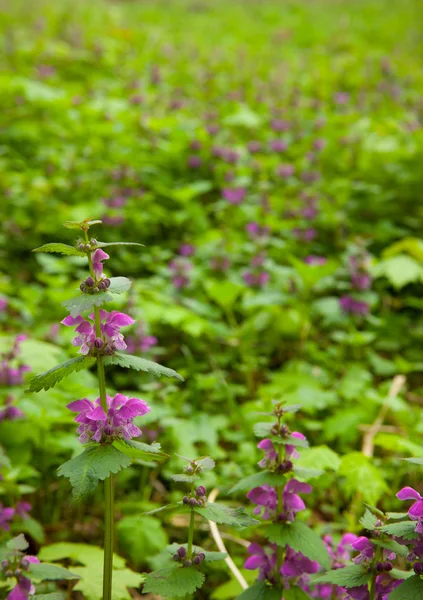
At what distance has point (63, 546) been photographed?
2031 mm

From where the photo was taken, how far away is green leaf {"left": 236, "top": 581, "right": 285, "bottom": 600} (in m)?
1.48

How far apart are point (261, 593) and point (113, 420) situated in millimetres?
630

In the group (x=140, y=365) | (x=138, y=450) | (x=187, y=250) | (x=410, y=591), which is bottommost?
(x=410, y=591)

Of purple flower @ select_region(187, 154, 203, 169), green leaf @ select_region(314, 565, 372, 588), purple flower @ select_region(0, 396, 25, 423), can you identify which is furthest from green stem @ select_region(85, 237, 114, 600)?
purple flower @ select_region(187, 154, 203, 169)

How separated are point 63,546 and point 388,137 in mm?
5158

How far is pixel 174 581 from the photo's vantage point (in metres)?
1.35

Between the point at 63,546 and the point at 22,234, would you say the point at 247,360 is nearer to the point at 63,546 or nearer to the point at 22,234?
the point at 63,546

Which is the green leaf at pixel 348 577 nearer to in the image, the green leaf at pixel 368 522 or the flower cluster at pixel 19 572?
the green leaf at pixel 368 522

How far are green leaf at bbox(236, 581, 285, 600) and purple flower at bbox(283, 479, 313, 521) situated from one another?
0.61 ft

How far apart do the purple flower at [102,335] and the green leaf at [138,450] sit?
0.74 feet

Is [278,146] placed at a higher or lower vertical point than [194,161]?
higher

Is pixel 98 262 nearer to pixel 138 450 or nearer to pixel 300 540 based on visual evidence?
pixel 138 450

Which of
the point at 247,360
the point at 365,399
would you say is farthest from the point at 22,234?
the point at 365,399

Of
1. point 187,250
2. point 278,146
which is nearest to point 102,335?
point 187,250
